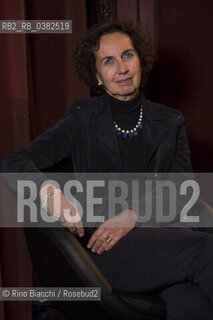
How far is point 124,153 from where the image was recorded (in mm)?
1729

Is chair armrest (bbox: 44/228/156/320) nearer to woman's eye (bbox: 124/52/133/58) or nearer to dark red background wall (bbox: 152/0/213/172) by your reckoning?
woman's eye (bbox: 124/52/133/58)

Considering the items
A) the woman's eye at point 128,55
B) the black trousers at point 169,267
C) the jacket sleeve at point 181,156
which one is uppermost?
the woman's eye at point 128,55

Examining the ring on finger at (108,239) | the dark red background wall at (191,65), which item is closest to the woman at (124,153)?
the ring on finger at (108,239)

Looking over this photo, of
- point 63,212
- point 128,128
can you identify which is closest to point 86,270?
point 63,212

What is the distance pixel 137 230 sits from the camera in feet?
4.98

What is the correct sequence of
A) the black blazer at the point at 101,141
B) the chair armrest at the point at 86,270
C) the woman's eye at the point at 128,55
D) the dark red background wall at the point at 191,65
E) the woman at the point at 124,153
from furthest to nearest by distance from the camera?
the dark red background wall at the point at 191,65
the woman's eye at the point at 128,55
the black blazer at the point at 101,141
the woman at the point at 124,153
the chair armrest at the point at 86,270

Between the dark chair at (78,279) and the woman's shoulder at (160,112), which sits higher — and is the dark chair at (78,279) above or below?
below

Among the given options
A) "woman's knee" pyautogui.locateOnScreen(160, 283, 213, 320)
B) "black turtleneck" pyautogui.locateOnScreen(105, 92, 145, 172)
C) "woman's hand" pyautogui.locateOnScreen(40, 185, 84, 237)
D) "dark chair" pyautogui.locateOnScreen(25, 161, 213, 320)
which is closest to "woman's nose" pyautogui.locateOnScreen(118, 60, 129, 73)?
"black turtleneck" pyautogui.locateOnScreen(105, 92, 145, 172)

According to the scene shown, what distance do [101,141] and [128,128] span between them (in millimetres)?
131

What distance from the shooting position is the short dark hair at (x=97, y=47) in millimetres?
1783

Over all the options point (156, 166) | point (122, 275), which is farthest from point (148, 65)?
point (122, 275)

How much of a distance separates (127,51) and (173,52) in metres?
0.67

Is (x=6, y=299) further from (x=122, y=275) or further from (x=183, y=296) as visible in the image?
(x=183, y=296)

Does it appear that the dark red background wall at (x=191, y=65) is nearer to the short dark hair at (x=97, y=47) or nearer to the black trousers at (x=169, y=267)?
the short dark hair at (x=97, y=47)
